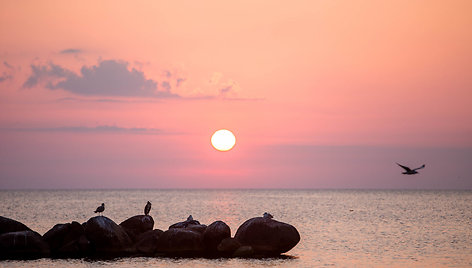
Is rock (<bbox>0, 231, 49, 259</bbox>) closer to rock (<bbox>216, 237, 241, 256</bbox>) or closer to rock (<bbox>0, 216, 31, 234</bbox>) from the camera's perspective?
rock (<bbox>0, 216, 31, 234</bbox>)

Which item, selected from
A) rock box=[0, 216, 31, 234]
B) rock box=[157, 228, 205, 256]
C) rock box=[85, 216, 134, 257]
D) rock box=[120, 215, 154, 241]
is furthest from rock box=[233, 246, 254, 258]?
rock box=[0, 216, 31, 234]

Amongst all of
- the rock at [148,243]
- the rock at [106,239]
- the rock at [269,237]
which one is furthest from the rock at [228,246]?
the rock at [106,239]

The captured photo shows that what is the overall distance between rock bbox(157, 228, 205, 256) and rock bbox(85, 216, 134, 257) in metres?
1.88

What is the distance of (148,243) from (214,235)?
3933mm

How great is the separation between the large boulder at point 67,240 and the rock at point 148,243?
310 cm

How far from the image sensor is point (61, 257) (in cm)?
3634

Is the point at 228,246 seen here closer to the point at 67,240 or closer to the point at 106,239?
the point at 106,239

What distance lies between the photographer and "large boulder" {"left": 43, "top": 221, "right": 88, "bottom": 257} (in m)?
37.6

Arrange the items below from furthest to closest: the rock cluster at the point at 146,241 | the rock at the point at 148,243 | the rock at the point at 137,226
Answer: the rock at the point at 137,226 < the rock at the point at 148,243 < the rock cluster at the point at 146,241

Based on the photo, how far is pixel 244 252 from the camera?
3634 cm

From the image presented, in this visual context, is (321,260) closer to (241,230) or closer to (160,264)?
(241,230)

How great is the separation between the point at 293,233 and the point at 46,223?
1345 inches

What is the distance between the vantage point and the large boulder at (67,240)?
37594 millimetres

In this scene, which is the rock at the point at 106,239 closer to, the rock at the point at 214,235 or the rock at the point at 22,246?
the rock at the point at 22,246
